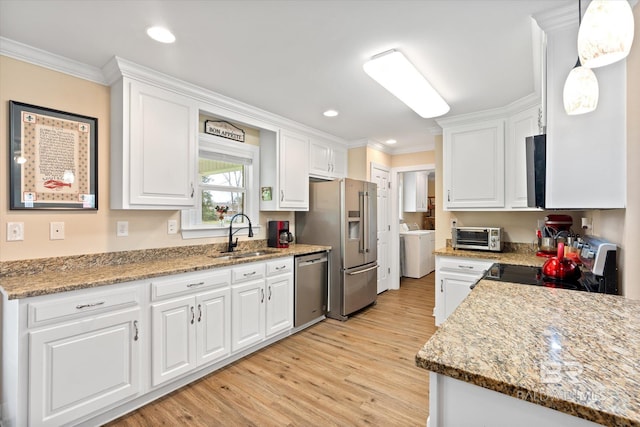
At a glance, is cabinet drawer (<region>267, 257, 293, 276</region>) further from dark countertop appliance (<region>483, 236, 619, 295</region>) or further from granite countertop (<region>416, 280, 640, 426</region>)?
granite countertop (<region>416, 280, 640, 426</region>)

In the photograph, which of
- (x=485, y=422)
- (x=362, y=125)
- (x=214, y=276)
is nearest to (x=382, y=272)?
(x=362, y=125)

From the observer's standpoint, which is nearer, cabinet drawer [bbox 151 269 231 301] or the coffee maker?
cabinet drawer [bbox 151 269 231 301]

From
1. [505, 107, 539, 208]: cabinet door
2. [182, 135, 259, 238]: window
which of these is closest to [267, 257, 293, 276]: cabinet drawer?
[182, 135, 259, 238]: window

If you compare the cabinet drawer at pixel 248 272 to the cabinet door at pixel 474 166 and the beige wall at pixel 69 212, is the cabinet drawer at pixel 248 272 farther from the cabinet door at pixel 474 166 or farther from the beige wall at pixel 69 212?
the cabinet door at pixel 474 166

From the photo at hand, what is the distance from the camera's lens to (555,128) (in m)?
1.58

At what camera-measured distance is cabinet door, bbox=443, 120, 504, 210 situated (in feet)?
10.5

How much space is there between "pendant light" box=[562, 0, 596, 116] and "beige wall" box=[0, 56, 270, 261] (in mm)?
2814

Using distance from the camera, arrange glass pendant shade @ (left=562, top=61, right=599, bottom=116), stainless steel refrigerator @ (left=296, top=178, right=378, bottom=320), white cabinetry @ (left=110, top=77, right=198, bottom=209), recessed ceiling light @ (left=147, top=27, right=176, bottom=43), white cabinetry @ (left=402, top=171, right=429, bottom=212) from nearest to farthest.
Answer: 1. glass pendant shade @ (left=562, top=61, right=599, bottom=116)
2. recessed ceiling light @ (left=147, top=27, right=176, bottom=43)
3. white cabinetry @ (left=110, top=77, right=198, bottom=209)
4. stainless steel refrigerator @ (left=296, top=178, right=378, bottom=320)
5. white cabinetry @ (left=402, top=171, right=429, bottom=212)

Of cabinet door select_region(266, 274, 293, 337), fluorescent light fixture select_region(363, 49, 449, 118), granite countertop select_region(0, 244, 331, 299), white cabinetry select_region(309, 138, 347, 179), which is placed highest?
fluorescent light fixture select_region(363, 49, 449, 118)

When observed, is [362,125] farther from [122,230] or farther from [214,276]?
[122,230]

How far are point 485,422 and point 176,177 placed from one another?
250 centimetres

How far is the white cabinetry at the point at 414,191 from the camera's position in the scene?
6719 mm

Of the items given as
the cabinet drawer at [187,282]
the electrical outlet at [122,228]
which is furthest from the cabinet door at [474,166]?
the electrical outlet at [122,228]

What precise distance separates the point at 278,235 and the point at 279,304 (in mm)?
809
